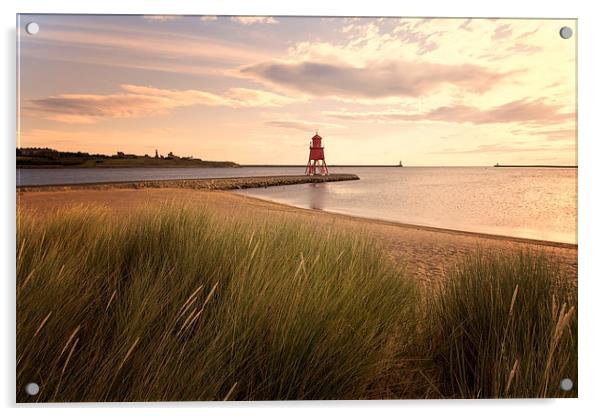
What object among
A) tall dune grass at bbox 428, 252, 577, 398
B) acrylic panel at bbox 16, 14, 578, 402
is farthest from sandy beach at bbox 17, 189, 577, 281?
tall dune grass at bbox 428, 252, 577, 398

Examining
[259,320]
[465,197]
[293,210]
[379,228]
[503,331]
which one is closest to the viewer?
[259,320]

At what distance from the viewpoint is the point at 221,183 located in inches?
101

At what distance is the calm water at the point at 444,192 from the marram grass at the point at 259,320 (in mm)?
243

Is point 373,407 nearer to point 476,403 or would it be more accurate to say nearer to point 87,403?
point 476,403

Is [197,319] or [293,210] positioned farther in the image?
[293,210]

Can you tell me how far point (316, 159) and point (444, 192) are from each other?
29.1 inches

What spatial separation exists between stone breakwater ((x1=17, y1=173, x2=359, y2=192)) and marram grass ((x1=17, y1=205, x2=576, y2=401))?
25cm

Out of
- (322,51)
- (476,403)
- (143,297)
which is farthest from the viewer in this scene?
(322,51)

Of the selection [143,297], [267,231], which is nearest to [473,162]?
[267,231]

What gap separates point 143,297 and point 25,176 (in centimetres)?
89

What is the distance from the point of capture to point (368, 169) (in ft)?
8.02

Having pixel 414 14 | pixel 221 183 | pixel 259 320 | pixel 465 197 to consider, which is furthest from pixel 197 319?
pixel 414 14

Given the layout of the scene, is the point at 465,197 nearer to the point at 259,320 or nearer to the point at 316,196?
the point at 316,196

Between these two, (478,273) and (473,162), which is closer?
(478,273)
